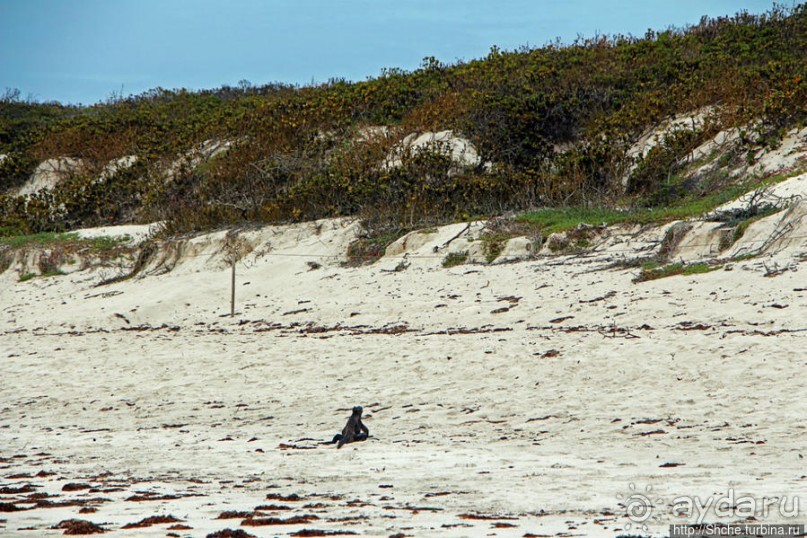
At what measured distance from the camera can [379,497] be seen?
285 inches

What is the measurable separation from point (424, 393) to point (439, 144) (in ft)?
51.5

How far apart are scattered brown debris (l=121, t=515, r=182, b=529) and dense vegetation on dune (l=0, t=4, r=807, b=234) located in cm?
1634

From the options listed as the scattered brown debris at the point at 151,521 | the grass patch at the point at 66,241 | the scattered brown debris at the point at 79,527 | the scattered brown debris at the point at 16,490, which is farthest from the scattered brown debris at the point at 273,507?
the grass patch at the point at 66,241

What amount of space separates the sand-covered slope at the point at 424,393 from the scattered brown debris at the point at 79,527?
0.13 metres

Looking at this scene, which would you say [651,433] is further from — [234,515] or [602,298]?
[602,298]

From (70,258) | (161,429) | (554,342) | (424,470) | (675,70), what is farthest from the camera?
(675,70)

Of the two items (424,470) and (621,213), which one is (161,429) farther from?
(621,213)

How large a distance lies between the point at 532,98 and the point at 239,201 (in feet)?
28.8

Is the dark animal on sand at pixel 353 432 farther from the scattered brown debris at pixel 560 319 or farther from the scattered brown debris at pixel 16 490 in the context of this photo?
the scattered brown debris at pixel 560 319

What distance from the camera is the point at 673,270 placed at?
1598 centimetres

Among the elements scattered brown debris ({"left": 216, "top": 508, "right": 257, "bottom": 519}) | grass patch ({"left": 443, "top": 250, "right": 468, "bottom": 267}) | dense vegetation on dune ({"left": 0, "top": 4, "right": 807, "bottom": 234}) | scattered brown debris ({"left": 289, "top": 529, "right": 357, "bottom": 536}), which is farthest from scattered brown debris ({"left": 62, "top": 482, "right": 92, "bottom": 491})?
dense vegetation on dune ({"left": 0, "top": 4, "right": 807, "bottom": 234})

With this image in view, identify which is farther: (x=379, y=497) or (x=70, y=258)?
(x=70, y=258)

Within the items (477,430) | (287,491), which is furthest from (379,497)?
(477,430)

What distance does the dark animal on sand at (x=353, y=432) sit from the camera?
9602 millimetres
